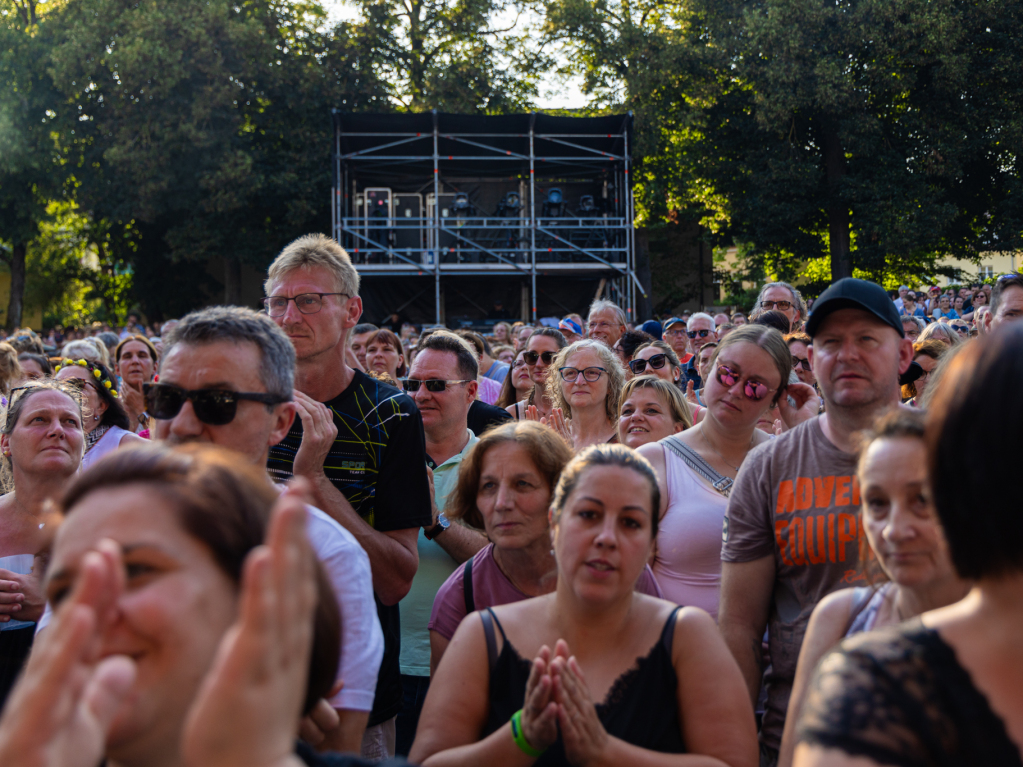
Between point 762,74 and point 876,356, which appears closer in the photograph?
point 876,356

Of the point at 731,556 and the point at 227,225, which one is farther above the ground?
the point at 227,225

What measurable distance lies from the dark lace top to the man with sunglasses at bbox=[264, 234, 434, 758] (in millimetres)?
1736

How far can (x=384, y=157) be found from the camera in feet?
67.7

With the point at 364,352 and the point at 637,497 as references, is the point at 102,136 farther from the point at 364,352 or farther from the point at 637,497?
the point at 637,497

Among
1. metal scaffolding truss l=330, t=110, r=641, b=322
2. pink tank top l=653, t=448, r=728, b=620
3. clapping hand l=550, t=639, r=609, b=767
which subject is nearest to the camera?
clapping hand l=550, t=639, r=609, b=767

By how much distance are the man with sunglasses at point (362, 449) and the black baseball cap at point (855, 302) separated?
52.7 inches

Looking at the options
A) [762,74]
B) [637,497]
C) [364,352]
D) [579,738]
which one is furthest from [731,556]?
[762,74]

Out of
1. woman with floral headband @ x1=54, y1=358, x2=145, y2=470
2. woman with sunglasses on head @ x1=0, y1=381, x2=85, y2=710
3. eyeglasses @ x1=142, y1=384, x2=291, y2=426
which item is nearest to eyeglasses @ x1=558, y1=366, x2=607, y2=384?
woman with floral headband @ x1=54, y1=358, x2=145, y2=470

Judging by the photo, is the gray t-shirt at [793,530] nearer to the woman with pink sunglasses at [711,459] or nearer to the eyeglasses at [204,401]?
the woman with pink sunglasses at [711,459]

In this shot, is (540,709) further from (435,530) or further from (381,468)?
(435,530)

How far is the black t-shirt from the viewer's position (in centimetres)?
291

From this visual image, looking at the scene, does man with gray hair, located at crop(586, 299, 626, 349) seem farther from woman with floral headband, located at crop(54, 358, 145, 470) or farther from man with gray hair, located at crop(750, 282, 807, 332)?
woman with floral headband, located at crop(54, 358, 145, 470)

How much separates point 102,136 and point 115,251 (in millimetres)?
5193

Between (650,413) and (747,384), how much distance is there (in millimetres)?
910
